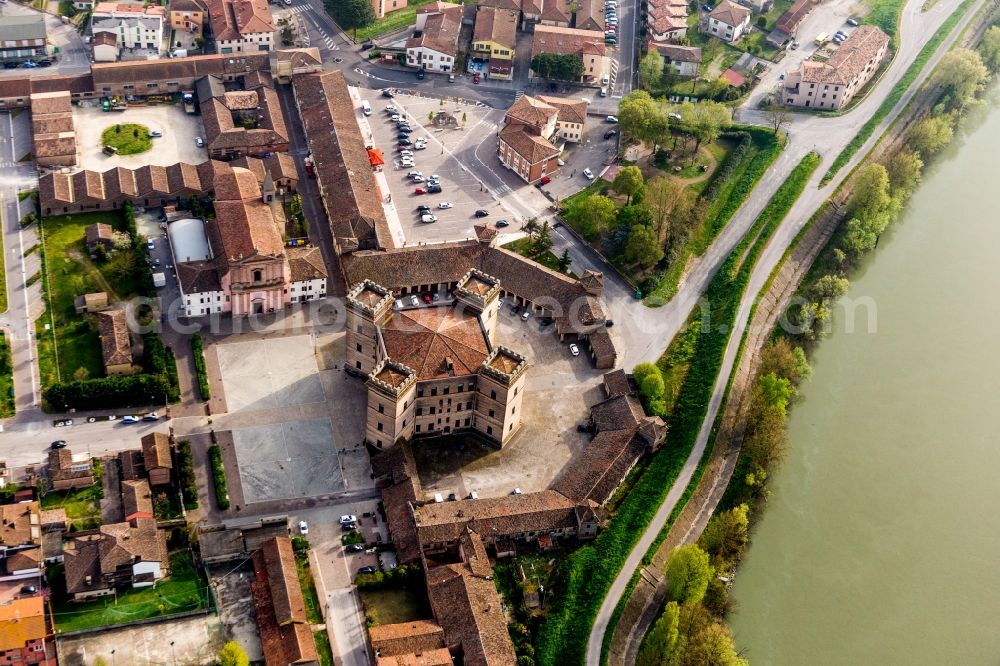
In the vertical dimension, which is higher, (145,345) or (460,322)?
(460,322)

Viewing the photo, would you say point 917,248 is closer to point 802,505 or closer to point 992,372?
point 992,372

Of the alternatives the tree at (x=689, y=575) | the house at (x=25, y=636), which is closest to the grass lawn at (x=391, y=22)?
the tree at (x=689, y=575)

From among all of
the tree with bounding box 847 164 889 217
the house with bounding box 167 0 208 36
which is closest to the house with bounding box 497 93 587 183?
the tree with bounding box 847 164 889 217

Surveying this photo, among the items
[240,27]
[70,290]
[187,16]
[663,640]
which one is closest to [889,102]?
[240,27]

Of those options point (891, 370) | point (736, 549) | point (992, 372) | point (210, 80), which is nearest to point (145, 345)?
point (210, 80)

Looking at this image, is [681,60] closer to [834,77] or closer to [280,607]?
[834,77]

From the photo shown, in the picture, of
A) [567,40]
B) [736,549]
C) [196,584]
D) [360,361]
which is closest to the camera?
[196,584]

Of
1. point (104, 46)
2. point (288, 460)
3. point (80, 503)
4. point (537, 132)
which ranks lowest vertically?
point (80, 503)
